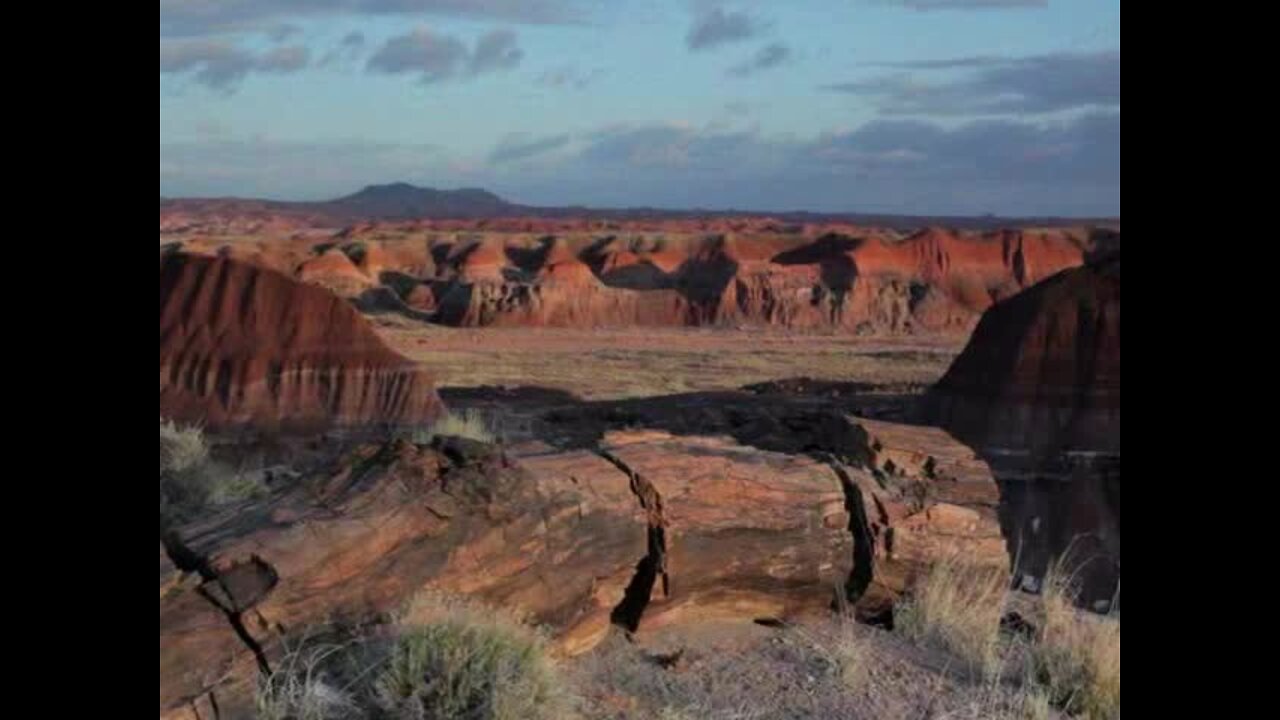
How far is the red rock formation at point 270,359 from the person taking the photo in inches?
627

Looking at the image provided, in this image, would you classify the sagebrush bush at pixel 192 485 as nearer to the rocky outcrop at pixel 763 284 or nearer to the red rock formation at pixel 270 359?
the red rock formation at pixel 270 359

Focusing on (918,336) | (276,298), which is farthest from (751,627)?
(918,336)

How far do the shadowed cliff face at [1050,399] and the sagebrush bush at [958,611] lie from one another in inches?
263

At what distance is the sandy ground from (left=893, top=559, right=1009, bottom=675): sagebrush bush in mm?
21574

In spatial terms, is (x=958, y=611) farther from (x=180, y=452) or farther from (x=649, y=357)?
(x=649, y=357)

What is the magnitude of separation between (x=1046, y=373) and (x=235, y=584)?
13314mm

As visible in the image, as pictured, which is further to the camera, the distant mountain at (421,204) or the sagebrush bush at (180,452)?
the distant mountain at (421,204)

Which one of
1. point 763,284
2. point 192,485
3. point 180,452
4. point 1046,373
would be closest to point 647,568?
point 192,485

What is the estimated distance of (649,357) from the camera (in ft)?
124

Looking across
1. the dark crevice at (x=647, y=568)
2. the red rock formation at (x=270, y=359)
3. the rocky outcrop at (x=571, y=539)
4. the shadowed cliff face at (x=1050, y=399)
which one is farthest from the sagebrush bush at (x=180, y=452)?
the shadowed cliff face at (x=1050, y=399)

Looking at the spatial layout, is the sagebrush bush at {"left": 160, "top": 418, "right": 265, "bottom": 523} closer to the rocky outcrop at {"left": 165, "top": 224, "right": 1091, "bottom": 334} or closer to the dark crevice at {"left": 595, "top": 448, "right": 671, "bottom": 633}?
the dark crevice at {"left": 595, "top": 448, "right": 671, "bottom": 633}
